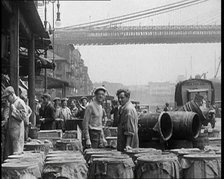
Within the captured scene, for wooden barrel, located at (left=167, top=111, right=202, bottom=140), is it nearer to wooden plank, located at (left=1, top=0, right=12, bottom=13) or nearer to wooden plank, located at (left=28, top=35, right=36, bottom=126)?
wooden plank, located at (left=1, top=0, right=12, bottom=13)

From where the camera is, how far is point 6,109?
7.88m

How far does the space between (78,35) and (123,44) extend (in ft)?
42.0

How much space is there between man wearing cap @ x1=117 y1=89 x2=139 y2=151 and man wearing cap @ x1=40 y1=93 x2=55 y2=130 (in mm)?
4646

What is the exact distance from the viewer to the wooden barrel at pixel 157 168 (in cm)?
462

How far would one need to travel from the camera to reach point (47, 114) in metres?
11.0

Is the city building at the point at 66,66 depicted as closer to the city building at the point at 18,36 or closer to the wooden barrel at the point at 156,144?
the city building at the point at 18,36

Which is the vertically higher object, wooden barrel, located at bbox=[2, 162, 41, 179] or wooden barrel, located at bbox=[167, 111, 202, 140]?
wooden barrel, located at bbox=[167, 111, 202, 140]

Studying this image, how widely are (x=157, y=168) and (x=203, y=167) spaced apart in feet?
2.06

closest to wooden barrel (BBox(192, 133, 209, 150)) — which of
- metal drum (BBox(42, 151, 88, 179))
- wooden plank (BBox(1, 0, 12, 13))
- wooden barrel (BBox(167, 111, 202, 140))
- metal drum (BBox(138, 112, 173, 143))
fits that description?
wooden barrel (BBox(167, 111, 202, 140))

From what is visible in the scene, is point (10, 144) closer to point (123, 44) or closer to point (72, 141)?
point (72, 141)

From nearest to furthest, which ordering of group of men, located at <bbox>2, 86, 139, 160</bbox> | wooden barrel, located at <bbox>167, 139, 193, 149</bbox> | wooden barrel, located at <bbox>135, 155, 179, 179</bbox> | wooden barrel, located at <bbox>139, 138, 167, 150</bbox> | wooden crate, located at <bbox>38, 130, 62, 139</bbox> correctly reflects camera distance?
1. wooden barrel, located at <bbox>135, 155, 179, 179</bbox>
2. group of men, located at <bbox>2, 86, 139, 160</bbox>
3. wooden barrel, located at <bbox>167, 139, 193, 149</bbox>
4. wooden barrel, located at <bbox>139, 138, 167, 150</bbox>
5. wooden crate, located at <bbox>38, 130, 62, 139</bbox>

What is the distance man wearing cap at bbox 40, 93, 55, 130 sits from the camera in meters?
10.9

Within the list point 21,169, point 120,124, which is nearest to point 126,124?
point 120,124

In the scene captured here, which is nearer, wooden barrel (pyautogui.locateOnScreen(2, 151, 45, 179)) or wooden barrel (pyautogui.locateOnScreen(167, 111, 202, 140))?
wooden barrel (pyautogui.locateOnScreen(2, 151, 45, 179))
